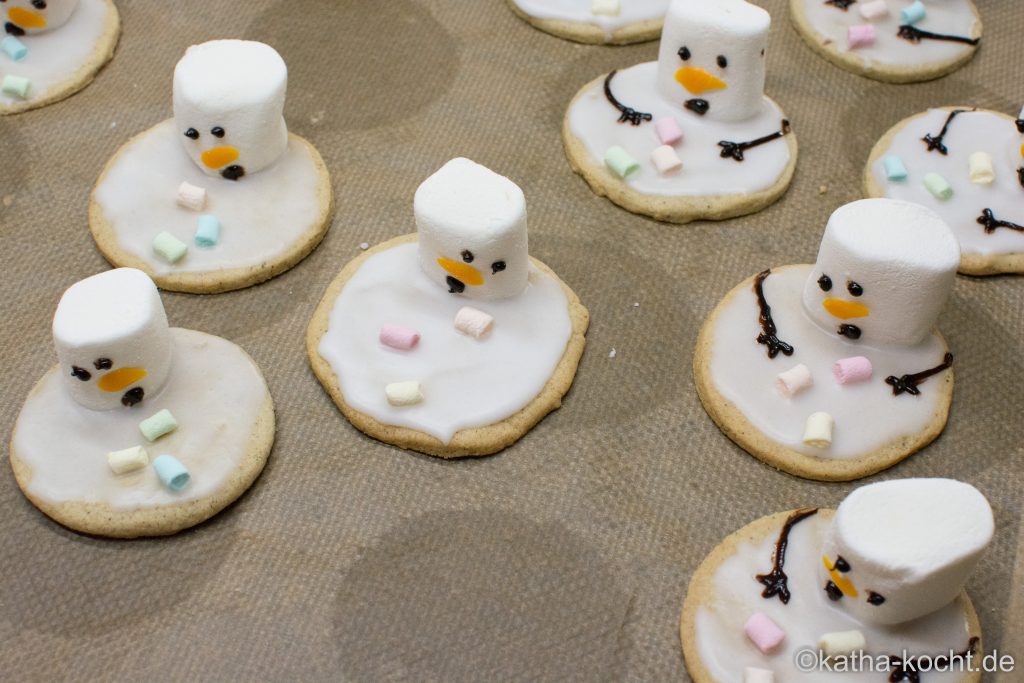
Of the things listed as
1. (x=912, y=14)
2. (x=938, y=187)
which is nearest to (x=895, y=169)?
(x=938, y=187)

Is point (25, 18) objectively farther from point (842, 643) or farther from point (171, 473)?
point (842, 643)

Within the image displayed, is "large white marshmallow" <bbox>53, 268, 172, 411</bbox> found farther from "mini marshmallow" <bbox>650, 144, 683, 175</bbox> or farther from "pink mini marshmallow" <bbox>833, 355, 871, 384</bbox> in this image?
"pink mini marshmallow" <bbox>833, 355, 871, 384</bbox>

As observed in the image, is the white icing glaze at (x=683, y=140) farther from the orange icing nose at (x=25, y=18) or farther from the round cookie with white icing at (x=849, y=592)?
the orange icing nose at (x=25, y=18)

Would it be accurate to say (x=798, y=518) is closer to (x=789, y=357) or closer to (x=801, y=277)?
(x=789, y=357)

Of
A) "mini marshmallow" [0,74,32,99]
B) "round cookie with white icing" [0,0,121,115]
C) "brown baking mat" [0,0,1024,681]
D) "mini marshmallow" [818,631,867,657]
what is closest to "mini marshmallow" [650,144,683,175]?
"brown baking mat" [0,0,1024,681]

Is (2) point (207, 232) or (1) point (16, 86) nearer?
(2) point (207, 232)

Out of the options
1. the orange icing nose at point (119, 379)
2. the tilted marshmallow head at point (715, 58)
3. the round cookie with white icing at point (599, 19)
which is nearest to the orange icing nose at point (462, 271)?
the orange icing nose at point (119, 379)

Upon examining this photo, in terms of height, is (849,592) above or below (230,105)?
below
